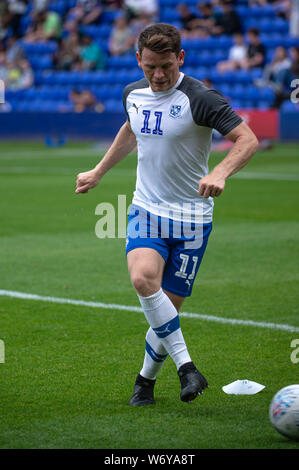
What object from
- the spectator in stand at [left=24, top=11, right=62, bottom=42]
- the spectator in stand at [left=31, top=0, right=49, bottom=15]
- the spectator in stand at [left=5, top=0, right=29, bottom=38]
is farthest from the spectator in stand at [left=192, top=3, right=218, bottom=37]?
the spectator in stand at [left=5, top=0, right=29, bottom=38]

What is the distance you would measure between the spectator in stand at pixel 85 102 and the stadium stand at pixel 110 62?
50 cm

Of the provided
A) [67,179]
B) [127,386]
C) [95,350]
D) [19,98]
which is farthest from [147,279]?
[19,98]

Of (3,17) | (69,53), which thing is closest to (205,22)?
(69,53)

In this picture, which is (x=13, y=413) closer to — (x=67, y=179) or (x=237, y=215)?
(x=237, y=215)

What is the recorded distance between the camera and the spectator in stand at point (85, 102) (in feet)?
91.8

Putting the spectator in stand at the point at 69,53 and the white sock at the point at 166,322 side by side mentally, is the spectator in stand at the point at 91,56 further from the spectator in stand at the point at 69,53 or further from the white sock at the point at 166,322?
the white sock at the point at 166,322

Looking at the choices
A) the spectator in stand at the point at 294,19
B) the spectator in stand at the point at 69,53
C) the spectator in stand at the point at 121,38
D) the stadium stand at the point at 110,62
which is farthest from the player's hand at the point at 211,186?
the spectator in stand at the point at 69,53

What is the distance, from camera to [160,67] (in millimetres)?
4746

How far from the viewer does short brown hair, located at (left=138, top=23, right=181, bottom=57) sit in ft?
15.3

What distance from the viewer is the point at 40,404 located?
16.0 feet

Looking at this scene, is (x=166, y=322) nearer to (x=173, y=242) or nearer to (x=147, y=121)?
(x=173, y=242)

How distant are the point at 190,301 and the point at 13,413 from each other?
318 centimetres

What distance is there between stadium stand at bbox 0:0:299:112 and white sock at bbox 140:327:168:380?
2028 centimetres

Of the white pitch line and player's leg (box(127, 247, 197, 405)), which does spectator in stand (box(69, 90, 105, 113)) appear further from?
player's leg (box(127, 247, 197, 405))
